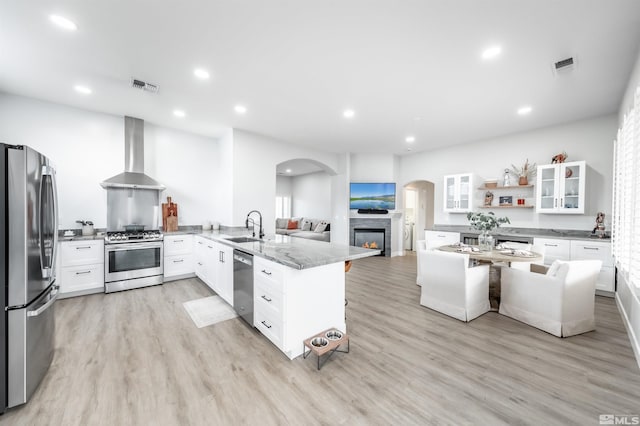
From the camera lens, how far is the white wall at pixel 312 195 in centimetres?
974

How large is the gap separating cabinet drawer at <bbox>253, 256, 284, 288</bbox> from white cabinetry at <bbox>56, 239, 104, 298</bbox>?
2965mm

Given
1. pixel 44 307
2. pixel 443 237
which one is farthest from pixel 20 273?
pixel 443 237

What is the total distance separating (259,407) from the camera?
1640 millimetres

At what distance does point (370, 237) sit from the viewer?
7.09 m

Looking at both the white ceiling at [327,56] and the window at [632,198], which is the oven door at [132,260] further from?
the window at [632,198]

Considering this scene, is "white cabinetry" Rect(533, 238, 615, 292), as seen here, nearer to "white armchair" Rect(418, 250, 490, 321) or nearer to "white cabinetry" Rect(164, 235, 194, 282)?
"white armchair" Rect(418, 250, 490, 321)

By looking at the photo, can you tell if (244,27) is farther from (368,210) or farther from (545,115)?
(368,210)

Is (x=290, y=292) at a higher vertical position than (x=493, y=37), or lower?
lower

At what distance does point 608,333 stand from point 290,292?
345 cm

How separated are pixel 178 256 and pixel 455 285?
4448 millimetres

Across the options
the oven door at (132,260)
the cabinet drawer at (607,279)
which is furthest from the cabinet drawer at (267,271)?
the cabinet drawer at (607,279)

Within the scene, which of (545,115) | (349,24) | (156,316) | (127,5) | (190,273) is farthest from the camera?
(190,273)

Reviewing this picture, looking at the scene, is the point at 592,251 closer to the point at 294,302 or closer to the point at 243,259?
the point at 294,302

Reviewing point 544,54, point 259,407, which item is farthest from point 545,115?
point 259,407
